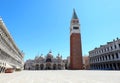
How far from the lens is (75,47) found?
64.9 m

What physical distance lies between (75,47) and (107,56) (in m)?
17.2

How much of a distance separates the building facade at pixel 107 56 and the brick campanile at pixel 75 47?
772 centimetres

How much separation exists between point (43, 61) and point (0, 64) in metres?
82.4

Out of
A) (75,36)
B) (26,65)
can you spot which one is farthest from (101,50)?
(26,65)

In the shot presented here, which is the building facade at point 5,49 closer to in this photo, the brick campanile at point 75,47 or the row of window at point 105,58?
the brick campanile at point 75,47

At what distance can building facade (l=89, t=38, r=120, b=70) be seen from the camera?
4762 centimetres

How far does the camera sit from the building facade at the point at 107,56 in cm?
4762

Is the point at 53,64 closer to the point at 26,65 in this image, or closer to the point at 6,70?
the point at 26,65

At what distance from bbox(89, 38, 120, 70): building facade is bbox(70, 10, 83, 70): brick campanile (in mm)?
7720

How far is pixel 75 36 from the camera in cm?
6662
